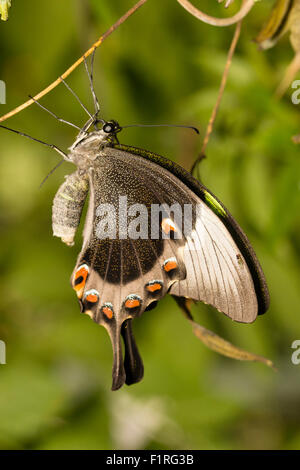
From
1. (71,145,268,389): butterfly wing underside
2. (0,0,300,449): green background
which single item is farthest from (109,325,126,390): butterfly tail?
(0,0,300,449): green background

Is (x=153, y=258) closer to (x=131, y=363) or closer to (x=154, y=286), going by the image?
(x=154, y=286)

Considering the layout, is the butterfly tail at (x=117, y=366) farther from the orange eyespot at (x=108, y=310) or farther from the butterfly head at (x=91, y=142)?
the butterfly head at (x=91, y=142)

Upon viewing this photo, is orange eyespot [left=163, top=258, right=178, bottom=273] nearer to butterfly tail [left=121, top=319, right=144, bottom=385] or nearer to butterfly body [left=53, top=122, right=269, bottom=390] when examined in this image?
butterfly body [left=53, top=122, right=269, bottom=390]

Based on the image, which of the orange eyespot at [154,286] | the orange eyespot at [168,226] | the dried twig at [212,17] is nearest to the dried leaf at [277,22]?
the dried twig at [212,17]

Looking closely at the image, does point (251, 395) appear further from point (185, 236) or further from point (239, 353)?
point (185, 236)

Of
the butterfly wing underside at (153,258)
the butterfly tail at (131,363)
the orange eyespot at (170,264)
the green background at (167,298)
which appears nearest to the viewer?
the butterfly wing underside at (153,258)
